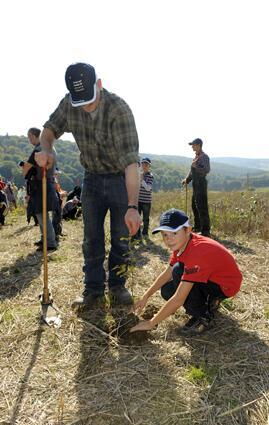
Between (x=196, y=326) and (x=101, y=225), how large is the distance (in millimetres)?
1517

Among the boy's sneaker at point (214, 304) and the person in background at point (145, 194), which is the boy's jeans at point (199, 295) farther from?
the person in background at point (145, 194)

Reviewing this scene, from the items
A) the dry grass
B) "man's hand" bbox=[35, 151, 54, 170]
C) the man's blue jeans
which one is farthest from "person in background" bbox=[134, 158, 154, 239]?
"man's hand" bbox=[35, 151, 54, 170]

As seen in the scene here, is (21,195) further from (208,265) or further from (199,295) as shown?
(208,265)

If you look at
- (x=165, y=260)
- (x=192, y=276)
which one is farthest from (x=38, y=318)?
(x=165, y=260)

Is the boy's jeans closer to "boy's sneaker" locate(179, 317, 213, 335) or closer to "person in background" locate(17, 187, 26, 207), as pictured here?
"boy's sneaker" locate(179, 317, 213, 335)

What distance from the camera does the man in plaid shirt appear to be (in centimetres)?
349

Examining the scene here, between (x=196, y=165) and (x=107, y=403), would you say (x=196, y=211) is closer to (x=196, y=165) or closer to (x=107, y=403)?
(x=196, y=165)

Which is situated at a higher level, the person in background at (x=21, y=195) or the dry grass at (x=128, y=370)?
the dry grass at (x=128, y=370)

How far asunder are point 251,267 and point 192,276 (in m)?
3.63

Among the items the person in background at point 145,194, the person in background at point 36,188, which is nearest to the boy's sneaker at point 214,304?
the person in background at point 36,188

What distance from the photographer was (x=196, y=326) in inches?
156

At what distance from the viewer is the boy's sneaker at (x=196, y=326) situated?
3916 millimetres

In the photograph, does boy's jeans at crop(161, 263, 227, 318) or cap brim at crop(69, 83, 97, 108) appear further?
boy's jeans at crop(161, 263, 227, 318)

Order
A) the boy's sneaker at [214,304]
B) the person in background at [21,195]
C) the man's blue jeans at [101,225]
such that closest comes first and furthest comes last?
1. the boy's sneaker at [214,304]
2. the man's blue jeans at [101,225]
3. the person in background at [21,195]
